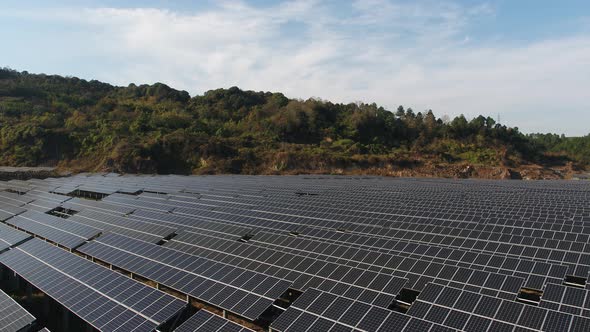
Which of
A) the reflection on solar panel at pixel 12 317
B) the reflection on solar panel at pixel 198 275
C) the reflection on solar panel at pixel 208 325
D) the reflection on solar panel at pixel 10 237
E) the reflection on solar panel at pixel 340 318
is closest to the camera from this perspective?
the reflection on solar panel at pixel 340 318

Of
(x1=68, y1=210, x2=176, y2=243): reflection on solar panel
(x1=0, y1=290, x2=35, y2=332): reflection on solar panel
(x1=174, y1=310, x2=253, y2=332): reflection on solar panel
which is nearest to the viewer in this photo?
(x1=174, y1=310, x2=253, y2=332): reflection on solar panel

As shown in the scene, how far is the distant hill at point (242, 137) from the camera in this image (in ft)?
246

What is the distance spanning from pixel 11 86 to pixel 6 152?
46.2m

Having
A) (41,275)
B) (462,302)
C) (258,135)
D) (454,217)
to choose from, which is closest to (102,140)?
(258,135)

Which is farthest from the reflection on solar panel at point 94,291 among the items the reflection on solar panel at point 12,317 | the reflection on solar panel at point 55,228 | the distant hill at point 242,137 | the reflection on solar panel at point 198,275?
the distant hill at point 242,137

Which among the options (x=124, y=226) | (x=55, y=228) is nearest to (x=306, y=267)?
(x=124, y=226)

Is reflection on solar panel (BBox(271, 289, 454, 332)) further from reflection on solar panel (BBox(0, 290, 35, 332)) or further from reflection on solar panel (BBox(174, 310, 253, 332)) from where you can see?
reflection on solar panel (BBox(0, 290, 35, 332))

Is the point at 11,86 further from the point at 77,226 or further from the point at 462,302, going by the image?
the point at 462,302

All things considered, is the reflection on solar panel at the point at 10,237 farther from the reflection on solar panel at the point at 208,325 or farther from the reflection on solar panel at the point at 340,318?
the reflection on solar panel at the point at 340,318

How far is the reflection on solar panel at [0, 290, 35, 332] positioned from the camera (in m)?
11.8

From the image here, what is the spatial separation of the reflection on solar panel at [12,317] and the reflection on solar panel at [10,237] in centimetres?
955

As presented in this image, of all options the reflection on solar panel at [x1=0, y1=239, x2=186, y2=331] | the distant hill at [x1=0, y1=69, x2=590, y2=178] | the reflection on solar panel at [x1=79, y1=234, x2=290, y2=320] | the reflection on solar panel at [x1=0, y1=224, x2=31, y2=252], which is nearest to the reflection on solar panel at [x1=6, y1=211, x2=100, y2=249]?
the reflection on solar panel at [x1=0, y1=224, x2=31, y2=252]

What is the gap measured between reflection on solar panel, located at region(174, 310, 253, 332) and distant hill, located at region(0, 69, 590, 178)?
2411 inches

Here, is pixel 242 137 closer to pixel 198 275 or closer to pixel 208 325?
pixel 198 275
